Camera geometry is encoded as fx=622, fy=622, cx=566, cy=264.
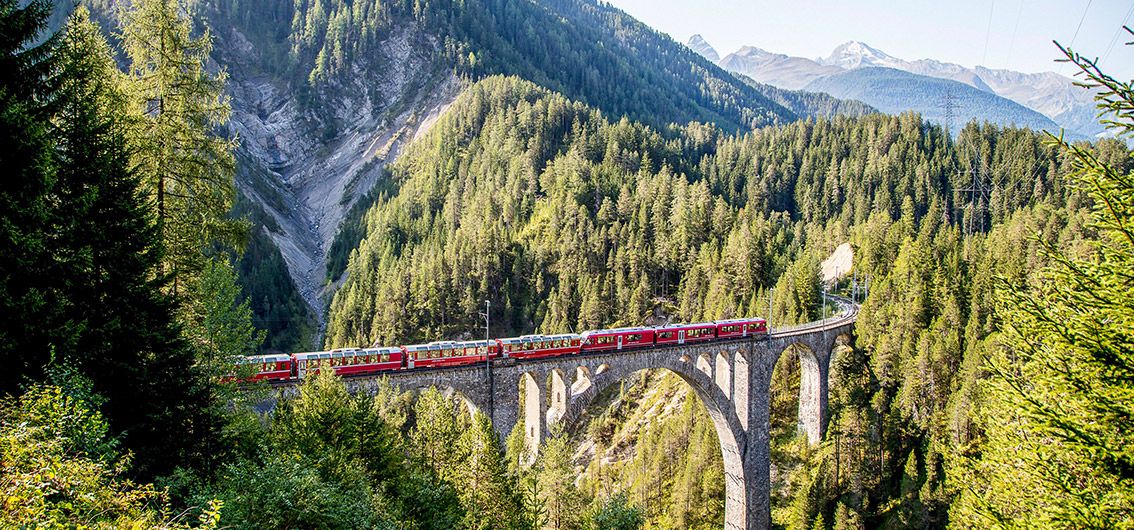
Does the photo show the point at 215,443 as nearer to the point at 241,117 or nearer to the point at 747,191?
the point at 747,191

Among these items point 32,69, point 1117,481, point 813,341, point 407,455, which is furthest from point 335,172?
point 1117,481

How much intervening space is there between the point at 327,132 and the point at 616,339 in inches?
6620

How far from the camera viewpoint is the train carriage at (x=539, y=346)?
1527 inches

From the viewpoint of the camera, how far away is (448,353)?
36312 mm

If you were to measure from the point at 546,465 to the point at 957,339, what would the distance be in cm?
4206

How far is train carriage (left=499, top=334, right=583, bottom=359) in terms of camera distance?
38.8 m

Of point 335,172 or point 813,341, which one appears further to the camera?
point 335,172

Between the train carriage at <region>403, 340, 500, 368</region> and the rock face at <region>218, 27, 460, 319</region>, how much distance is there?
114799 millimetres

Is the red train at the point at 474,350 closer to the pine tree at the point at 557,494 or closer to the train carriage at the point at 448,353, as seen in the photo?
the train carriage at the point at 448,353

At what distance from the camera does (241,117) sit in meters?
184

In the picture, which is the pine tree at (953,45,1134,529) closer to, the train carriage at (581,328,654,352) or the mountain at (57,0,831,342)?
the train carriage at (581,328,654,352)

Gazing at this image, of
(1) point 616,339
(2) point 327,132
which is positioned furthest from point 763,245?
(2) point 327,132

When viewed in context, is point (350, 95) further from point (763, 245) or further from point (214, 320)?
point (214, 320)

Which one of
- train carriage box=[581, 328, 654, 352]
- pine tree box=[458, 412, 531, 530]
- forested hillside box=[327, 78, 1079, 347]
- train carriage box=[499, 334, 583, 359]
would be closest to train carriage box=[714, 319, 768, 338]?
train carriage box=[581, 328, 654, 352]
